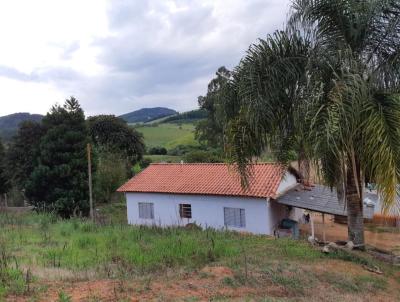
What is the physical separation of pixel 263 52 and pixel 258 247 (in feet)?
15.4

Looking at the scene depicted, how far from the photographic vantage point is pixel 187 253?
818cm

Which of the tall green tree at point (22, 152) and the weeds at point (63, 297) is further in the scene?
the tall green tree at point (22, 152)

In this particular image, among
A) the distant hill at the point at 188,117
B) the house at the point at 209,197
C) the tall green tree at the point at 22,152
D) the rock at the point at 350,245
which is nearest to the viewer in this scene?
the rock at the point at 350,245

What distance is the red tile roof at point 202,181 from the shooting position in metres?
20.5

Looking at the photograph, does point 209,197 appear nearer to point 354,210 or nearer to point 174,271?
point 354,210

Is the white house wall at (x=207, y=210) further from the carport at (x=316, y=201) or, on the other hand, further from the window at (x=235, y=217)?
the carport at (x=316, y=201)

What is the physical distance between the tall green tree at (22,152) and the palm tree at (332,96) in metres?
24.5

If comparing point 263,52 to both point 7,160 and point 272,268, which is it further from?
point 7,160

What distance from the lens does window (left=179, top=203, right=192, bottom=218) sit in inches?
902

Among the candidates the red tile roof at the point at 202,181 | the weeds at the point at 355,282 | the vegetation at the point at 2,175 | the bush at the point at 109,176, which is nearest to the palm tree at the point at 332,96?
the weeds at the point at 355,282

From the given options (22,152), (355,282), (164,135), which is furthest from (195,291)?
(164,135)

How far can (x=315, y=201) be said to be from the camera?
20266mm

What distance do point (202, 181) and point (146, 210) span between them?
4278 mm

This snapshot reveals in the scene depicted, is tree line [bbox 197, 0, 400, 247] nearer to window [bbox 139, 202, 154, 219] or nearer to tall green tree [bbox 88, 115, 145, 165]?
window [bbox 139, 202, 154, 219]
